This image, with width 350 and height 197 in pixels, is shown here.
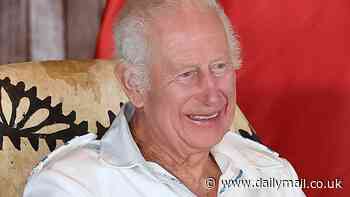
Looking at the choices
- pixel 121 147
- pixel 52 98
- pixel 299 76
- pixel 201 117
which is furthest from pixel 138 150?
pixel 299 76

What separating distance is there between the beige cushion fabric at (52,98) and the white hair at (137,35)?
0.18m

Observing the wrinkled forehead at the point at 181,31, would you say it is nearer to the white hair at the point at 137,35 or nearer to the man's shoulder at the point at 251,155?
the white hair at the point at 137,35

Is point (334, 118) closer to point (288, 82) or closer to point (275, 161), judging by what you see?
point (288, 82)

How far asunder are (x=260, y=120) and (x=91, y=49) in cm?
53

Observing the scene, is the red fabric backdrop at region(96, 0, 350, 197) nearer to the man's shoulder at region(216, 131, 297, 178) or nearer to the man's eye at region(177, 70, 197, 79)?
the man's shoulder at region(216, 131, 297, 178)

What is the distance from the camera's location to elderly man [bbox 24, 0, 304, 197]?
4.22ft

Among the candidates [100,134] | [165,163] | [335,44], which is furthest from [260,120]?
[165,163]

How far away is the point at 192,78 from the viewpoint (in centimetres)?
130

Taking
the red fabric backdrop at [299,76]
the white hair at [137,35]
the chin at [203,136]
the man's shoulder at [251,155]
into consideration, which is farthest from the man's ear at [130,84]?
the red fabric backdrop at [299,76]

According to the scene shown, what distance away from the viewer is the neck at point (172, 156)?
137 centimetres

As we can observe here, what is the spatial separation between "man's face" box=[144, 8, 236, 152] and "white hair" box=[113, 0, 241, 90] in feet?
0.05

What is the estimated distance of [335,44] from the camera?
209 centimetres

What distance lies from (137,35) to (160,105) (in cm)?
13

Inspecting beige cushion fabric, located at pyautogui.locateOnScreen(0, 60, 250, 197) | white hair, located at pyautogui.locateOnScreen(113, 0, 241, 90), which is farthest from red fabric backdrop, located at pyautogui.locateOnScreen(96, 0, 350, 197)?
white hair, located at pyautogui.locateOnScreen(113, 0, 241, 90)
